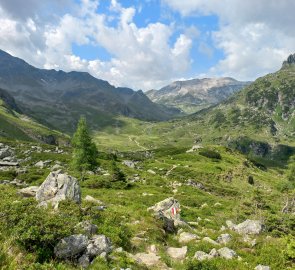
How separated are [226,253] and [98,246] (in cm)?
771

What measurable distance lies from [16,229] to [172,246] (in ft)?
36.2

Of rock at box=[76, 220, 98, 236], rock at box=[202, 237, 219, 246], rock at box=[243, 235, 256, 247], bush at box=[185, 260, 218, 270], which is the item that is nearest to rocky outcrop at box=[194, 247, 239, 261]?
bush at box=[185, 260, 218, 270]

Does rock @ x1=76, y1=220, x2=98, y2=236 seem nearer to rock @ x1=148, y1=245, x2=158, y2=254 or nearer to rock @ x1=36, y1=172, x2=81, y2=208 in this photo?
rock @ x1=148, y1=245, x2=158, y2=254

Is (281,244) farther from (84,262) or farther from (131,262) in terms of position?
(84,262)

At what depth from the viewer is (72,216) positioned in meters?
20.0

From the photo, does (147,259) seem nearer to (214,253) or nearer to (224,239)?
(214,253)

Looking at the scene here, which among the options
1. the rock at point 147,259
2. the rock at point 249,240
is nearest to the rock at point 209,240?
the rock at point 249,240

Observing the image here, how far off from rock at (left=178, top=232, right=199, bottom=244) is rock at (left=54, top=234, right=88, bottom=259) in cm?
911

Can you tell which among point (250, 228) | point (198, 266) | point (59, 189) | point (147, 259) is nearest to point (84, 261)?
point (147, 259)

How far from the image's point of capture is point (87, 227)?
1928 centimetres

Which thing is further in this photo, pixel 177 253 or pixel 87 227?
pixel 177 253

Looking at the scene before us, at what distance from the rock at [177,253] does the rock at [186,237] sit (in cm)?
227

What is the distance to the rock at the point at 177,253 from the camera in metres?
20.5

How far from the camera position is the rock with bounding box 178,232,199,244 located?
24250mm
